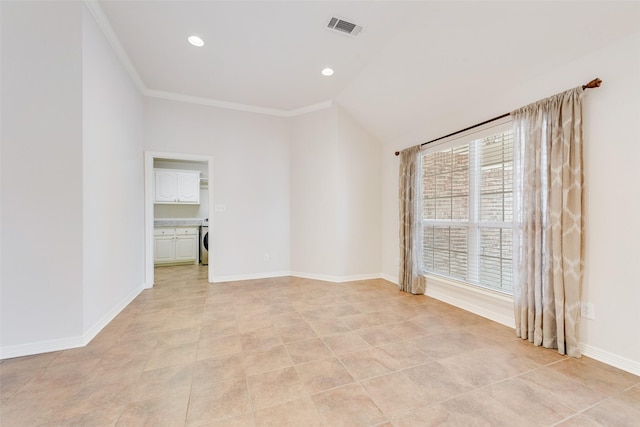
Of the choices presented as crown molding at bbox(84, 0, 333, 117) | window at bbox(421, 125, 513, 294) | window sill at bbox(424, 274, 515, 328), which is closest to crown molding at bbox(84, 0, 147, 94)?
crown molding at bbox(84, 0, 333, 117)

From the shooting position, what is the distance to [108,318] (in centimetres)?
258

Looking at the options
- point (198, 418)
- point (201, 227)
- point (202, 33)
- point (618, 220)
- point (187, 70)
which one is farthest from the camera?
point (201, 227)

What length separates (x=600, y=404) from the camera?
1458 mm

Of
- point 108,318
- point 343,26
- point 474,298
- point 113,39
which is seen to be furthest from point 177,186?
point 474,298

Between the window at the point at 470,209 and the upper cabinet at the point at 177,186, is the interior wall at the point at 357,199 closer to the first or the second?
the window at the point at 470,209

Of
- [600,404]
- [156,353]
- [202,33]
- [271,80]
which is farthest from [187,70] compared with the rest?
[600,404]

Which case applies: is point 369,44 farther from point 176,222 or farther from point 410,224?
point 176,222

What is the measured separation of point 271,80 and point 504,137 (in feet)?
9.62

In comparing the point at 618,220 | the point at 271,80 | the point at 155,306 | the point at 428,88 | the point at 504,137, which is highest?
the point at 271,80

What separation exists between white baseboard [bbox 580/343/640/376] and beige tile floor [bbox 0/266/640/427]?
6cm

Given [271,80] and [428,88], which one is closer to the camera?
[428,88]

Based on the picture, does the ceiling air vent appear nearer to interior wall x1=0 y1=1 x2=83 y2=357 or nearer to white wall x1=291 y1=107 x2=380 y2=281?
white wall x1=291 y1=107 x2=380 y2=281

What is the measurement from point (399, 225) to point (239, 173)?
9.06 ft

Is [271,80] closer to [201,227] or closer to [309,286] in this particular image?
[309,286]
